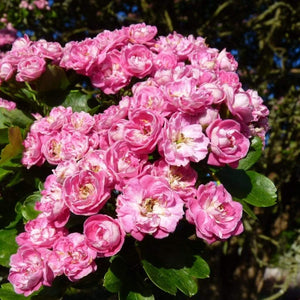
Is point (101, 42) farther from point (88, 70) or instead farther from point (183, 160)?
point (183, 160)

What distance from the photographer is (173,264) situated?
2.71 ft

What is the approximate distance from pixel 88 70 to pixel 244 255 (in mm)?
2663

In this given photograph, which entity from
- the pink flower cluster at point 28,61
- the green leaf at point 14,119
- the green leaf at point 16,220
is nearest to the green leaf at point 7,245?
the green leaf at point 16,220

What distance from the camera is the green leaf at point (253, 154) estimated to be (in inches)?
38.1

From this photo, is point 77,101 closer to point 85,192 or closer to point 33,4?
point 85,192

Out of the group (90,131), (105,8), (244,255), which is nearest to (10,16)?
(105,8)

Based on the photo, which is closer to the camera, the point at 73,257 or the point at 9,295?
the point at 73,257

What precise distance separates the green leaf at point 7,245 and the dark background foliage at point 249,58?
6.62 ft

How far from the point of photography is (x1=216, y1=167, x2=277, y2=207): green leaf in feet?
2.90

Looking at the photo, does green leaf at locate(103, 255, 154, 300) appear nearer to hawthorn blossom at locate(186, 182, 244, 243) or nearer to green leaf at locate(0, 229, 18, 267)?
hawthorn blossom at locate(186, 182, 244, 243)

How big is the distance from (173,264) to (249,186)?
0.83ft

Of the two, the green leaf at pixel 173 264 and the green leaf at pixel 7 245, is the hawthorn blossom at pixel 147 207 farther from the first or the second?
the green leaf at pixel 7 245

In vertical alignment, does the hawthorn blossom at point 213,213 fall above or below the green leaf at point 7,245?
below

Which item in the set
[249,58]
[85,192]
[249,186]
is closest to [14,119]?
[85,192]
